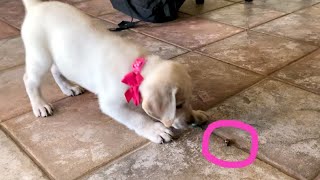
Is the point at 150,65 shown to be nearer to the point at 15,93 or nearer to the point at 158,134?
the point at 158,134

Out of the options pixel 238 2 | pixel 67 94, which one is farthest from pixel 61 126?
pixel 238 2

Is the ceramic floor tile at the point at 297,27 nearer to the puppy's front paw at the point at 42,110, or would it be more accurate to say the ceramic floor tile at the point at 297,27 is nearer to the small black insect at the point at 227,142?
the small black insect at the point at 227,142

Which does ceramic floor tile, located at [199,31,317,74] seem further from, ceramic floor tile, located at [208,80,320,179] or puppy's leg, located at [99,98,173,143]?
puppy's leg, located at [99,98,173,143]

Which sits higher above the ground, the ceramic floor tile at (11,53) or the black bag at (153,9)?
the black bag at (153,9)

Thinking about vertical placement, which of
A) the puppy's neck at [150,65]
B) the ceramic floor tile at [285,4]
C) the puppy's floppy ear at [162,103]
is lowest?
the ceramic floor tile at [285,4]

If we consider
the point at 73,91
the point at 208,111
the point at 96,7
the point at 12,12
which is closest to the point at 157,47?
the point at 73,91

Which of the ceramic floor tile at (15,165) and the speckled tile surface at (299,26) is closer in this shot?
the ceramic floor tile at (15,165)

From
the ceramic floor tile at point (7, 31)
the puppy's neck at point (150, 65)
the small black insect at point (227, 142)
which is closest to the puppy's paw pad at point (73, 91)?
the puppy's neck at point (150, 65)
